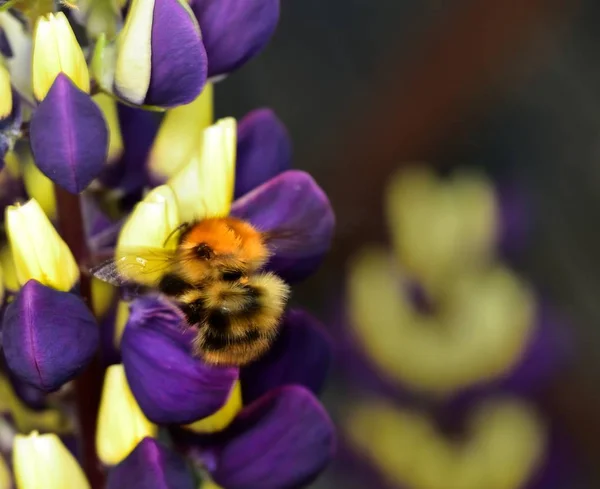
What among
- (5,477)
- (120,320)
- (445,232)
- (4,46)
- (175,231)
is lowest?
(445,232)

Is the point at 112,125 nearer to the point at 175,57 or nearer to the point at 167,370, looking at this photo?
the point at 175,57

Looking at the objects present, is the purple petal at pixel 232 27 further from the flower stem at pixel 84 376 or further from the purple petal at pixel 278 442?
the purple petal at pixel 278 442

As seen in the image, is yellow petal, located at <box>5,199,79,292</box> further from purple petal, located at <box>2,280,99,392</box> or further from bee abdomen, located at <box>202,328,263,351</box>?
bee abdomen, located at <box>202,328,263,351</box>

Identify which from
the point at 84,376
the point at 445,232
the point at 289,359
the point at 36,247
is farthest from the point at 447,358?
the point at 36,247

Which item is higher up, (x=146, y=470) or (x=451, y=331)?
(x=146, y=470)

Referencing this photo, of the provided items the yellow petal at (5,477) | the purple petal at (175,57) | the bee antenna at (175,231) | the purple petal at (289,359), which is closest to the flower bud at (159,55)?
the purple petal at (175,57)

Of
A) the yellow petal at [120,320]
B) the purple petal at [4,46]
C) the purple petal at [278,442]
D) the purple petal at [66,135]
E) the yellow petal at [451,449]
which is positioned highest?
the purple petal at [4,46]

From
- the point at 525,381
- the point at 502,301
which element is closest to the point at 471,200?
the point at 502,301

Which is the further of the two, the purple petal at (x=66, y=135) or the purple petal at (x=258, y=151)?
the purple petal at (x=258, y=151)
